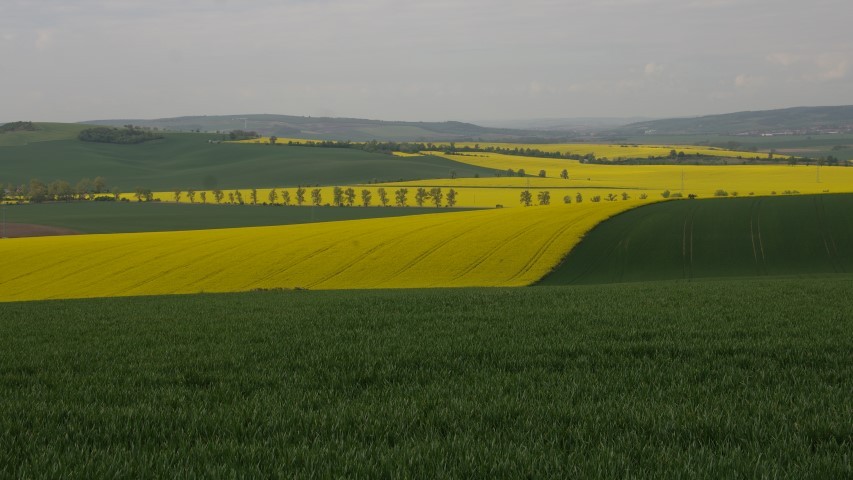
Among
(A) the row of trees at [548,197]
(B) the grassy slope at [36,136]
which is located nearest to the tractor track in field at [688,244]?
(A) the row of trees at [548,197]

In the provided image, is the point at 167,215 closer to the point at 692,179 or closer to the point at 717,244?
the point at 717,244

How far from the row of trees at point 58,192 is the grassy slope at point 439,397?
103m

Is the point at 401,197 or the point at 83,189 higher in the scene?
the point at 83,189

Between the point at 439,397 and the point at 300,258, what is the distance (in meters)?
38.6

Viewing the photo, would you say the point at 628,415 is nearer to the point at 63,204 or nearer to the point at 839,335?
the point at 839,335

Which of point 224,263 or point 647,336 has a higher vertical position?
point 647,336

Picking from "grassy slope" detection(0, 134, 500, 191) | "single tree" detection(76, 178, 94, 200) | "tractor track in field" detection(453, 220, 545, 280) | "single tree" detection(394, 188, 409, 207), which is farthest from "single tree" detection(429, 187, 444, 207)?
"single tree" detection(76, 178, 94, 200)

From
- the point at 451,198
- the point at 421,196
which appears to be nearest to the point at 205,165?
the point at 421,196

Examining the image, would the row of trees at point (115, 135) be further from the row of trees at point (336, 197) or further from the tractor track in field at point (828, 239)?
the tractor track in field at point (828, 239)

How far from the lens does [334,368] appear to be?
1059 centimetres

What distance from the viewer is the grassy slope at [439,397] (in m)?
6.44

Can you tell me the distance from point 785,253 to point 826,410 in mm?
41248

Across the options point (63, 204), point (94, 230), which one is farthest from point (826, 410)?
point (63, 204)

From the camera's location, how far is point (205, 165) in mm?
159625
